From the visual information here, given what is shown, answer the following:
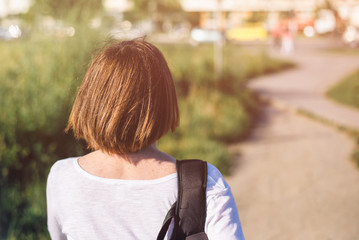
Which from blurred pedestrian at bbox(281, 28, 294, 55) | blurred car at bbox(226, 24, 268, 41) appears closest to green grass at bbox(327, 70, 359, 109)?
blurred pedestrian at bbox(281, 28, 294, 55)

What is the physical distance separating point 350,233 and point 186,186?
3.24 m

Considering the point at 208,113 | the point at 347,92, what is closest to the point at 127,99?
the point at 208,113

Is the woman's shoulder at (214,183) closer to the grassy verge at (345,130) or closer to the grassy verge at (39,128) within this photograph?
the grassy verge at (39,128)

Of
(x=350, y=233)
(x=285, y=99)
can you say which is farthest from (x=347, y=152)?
(x=285, y=99)

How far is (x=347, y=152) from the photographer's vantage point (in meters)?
6.70

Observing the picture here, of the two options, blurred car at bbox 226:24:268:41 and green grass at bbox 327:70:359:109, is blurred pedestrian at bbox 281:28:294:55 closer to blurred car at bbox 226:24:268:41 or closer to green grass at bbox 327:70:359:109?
green grass at bbox 327:70:359:109

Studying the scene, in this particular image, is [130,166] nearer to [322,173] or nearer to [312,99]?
[322,173]

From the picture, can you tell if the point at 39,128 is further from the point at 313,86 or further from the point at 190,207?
the point at 313,86

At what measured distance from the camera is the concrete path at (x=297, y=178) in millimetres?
4270

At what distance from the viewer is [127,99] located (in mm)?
1349

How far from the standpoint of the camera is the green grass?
439 inches

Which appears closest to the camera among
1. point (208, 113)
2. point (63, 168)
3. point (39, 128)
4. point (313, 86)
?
point (63, 168)

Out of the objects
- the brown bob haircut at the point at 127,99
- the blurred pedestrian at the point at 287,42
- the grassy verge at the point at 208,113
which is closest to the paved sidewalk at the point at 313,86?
the grassy verge at the point at 208,113

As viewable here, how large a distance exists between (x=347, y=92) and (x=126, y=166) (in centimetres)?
1164
